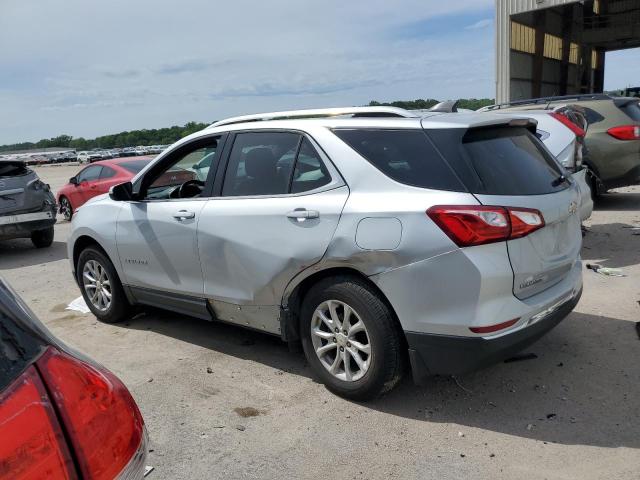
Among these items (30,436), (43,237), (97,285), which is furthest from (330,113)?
(43,237)

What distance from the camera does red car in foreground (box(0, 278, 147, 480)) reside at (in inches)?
45.4

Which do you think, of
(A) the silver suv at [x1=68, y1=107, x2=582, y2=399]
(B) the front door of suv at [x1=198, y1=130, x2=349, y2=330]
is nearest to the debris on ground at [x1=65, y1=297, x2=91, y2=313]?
(A) the silver suv at [x1=68, y1=107, x2=582, y2=399]

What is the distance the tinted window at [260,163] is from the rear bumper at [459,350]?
54.7 inches

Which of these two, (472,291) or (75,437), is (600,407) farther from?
(75,437)

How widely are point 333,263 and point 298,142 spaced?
0.93 m

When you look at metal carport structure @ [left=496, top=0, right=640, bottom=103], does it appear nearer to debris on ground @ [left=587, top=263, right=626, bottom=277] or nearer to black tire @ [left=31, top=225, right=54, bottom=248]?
debris on ground @ [left=587, top=263, right=626, bottom=277]

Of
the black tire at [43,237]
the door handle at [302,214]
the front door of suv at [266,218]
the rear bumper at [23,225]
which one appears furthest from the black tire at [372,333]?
the black tire at [43,237]

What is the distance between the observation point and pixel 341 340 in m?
3.55

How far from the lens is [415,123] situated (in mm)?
3439

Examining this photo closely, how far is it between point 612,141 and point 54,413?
969cm

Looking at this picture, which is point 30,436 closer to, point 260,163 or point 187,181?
point 260,163

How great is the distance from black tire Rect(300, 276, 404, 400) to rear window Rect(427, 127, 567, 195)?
0.85 metres

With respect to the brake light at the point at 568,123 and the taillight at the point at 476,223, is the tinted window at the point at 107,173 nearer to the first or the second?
the brake light at the point at 568,123

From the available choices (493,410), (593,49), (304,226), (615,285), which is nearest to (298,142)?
(304,226)
